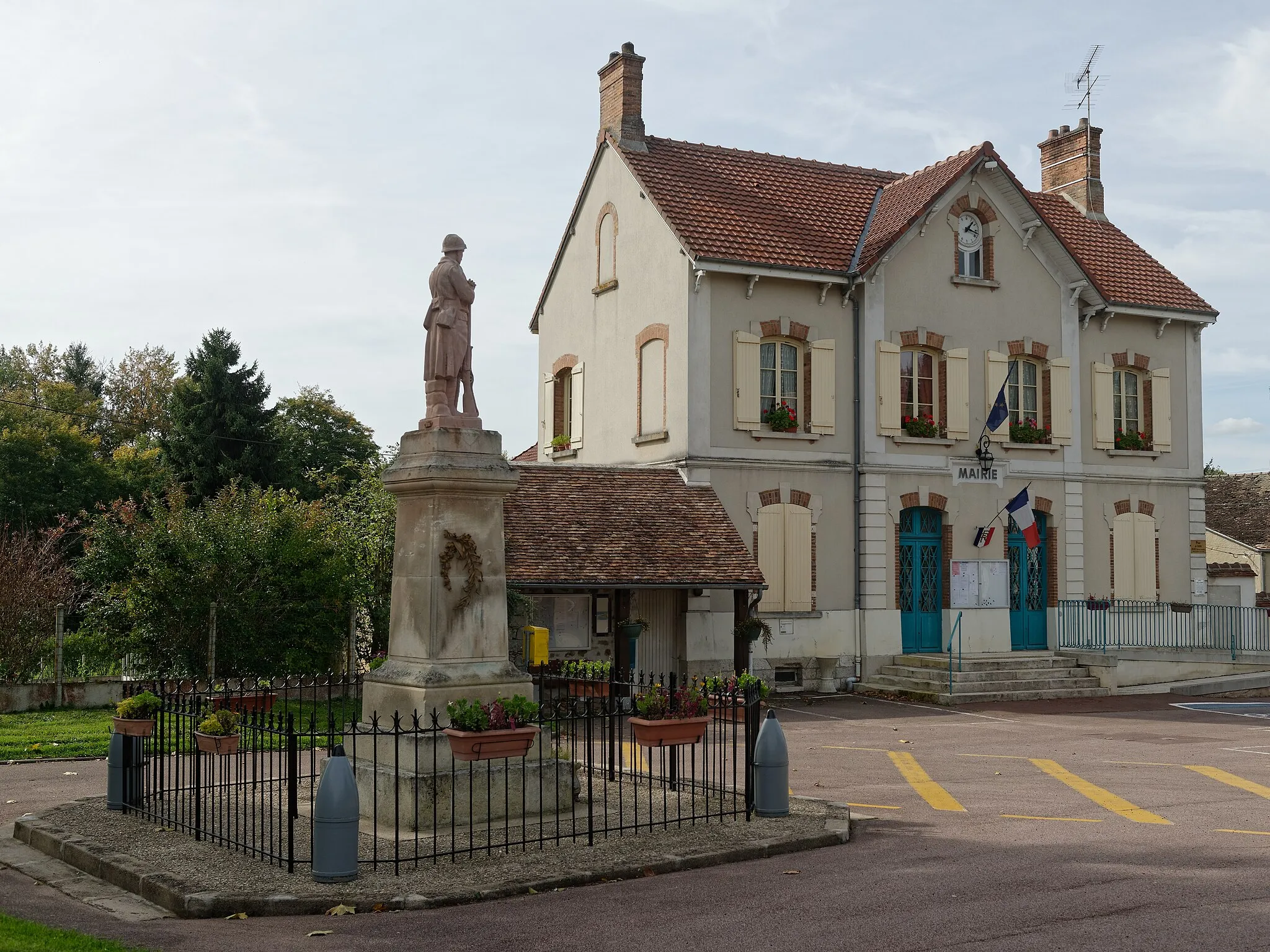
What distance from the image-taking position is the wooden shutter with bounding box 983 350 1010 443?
2561 cm

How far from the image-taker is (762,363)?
2391cm

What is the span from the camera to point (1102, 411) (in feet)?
88.0

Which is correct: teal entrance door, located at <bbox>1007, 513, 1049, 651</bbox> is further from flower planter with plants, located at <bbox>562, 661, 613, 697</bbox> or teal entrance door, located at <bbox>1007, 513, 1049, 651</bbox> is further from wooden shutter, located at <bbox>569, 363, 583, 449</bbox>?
flower planter with plants, located at <bbox>562, 661, 613, 697</bbox>

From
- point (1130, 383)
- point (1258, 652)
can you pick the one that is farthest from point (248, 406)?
point (1258, 652)

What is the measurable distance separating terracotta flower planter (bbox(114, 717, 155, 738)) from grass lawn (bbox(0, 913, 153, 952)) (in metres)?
3.40

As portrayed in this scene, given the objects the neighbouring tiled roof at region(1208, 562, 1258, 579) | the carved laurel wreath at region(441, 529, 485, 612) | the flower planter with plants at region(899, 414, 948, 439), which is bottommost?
the neighbouring tiled roof at region(1208, 562, 1258, 579)

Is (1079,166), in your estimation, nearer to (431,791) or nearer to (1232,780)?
(1232,780)

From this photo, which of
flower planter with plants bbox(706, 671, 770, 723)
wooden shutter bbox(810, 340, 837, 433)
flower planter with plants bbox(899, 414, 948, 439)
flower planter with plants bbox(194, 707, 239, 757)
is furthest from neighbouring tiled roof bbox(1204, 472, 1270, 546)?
flower planter with plants bbox(194, 707, 239, 757)

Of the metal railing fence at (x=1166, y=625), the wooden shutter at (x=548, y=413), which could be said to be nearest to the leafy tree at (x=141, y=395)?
the wooden shutter at (x=548, y=413)

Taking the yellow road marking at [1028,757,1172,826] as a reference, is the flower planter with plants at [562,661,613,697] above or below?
above

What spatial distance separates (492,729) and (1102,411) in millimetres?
20542

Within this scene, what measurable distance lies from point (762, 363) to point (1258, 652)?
11795 millimetres

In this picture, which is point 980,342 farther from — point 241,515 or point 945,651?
point 241,515

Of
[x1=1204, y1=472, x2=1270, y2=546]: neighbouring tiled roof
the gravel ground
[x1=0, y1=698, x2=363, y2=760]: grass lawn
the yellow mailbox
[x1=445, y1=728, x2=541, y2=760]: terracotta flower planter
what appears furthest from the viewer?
[x1=1204, y1=472, x2=1270, y2=546]: neighbouring tiled roof
